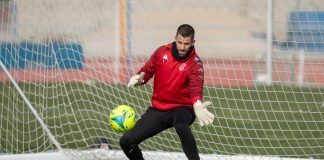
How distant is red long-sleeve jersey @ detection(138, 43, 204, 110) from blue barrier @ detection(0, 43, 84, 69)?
204cm

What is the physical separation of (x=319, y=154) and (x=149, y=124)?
2437 millimetres

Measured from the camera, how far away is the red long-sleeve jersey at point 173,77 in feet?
23.2

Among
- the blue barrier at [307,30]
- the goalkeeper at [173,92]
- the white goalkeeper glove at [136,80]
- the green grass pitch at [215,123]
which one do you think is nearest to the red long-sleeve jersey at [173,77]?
the goalkeeper at [173,92]

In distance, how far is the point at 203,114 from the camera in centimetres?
656

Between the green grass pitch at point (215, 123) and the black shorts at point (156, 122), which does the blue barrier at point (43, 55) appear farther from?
the black shorts at point (156, 122)

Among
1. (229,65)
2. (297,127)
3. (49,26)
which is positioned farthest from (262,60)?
(49,26)

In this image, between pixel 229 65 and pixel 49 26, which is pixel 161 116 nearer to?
pixel 49 26

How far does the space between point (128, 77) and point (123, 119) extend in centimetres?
264

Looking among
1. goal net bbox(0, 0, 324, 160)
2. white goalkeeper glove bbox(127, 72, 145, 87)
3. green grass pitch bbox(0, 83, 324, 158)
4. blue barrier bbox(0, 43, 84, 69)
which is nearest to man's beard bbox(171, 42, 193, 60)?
white goalkeeper glove bbox(127, 72, 145, 87)

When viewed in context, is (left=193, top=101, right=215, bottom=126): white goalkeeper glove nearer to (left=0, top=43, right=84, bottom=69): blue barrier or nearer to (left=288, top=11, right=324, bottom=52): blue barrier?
(left=288, top=11, right=324, bottom=52): blue barrier

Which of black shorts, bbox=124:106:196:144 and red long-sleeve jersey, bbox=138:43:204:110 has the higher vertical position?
red long-sleeve jersey, bbox=138:43:204:110

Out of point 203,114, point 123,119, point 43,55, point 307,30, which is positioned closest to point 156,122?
point 123,119

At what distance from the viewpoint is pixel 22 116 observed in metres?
10.7

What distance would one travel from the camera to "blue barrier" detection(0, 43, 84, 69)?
919 centimetres
